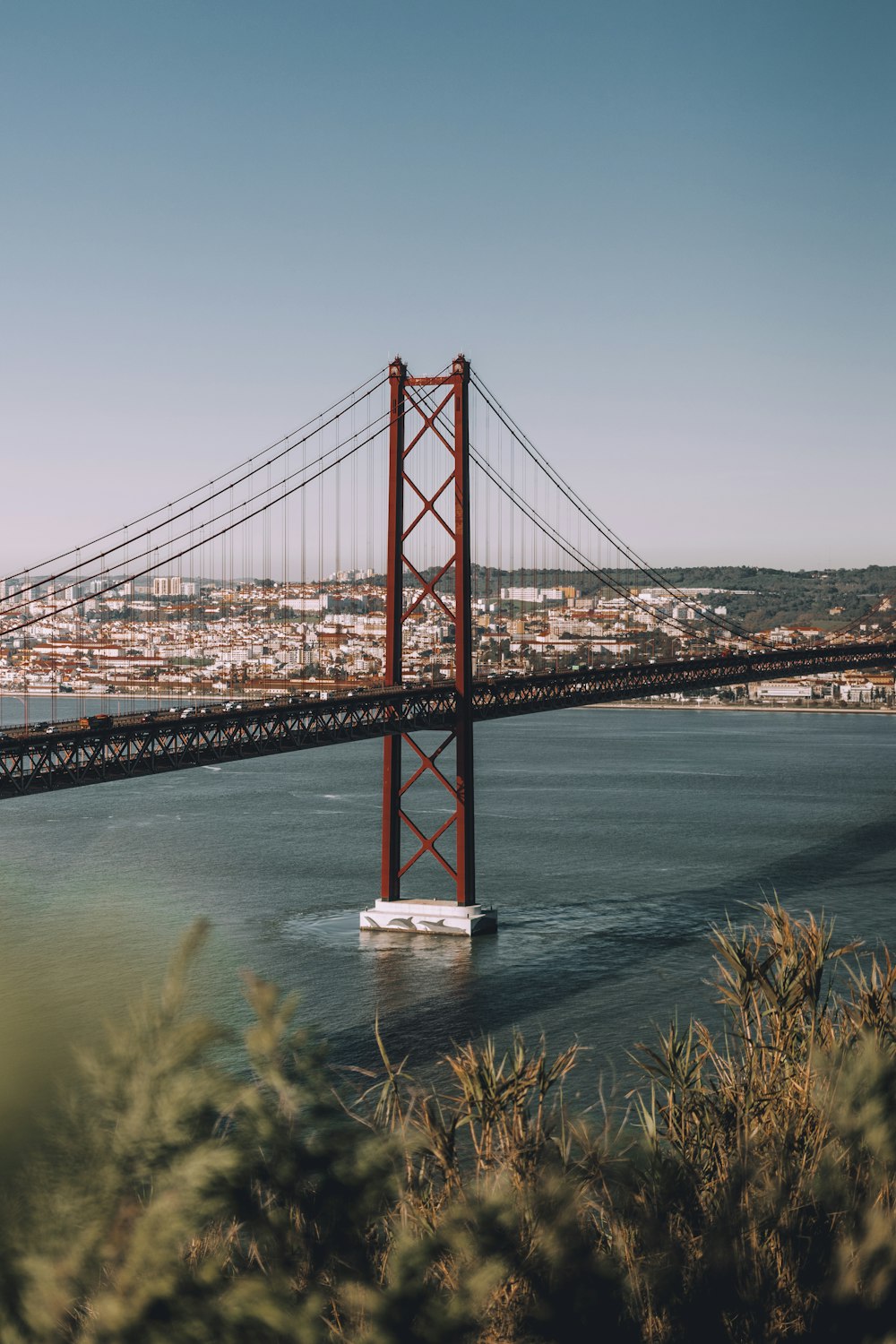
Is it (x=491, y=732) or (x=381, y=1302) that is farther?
(x=491, y=732)

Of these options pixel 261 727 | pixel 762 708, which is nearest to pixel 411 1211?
pixel 261 727

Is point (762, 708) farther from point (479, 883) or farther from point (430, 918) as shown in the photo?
point (430, 918)

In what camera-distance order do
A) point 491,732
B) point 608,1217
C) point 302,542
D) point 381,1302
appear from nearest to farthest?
1. point 381,1302
2. point 608,1217
3. point 302,542
4. point 491,732

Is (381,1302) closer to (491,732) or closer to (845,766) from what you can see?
(845,766)

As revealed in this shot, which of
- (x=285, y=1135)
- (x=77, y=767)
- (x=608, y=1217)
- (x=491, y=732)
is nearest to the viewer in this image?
(x=285, y=1135)

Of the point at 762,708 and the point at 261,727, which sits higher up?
the point at 261,727

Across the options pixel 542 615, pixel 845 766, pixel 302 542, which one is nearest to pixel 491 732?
pixel 542 615
